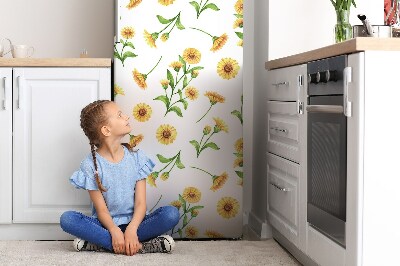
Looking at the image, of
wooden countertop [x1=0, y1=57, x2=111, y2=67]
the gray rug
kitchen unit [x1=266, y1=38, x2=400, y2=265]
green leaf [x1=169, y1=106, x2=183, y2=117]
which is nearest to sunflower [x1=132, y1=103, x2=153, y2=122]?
green leaf [x1=169, y1=106, x2=183, y2=117]

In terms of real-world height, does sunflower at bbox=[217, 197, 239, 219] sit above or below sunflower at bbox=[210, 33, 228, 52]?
below

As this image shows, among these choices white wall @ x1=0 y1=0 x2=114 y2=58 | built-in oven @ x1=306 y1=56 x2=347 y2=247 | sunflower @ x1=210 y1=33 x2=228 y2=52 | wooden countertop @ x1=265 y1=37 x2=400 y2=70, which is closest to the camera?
wooden countertop @ x1=265 y1=37 x2=400 y2=70

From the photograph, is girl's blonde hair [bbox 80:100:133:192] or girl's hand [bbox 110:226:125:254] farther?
girl's blonde hair [bbox 80:100:133:192]

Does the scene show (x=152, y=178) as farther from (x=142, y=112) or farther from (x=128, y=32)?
(x=128, y=32)

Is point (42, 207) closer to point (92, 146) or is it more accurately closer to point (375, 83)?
point (92, 146)

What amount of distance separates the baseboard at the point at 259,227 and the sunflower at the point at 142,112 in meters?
0.83

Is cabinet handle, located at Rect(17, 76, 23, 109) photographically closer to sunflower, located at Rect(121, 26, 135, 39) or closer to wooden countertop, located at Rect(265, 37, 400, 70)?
sunflower, located at Rect(121, 26, 135, 39)

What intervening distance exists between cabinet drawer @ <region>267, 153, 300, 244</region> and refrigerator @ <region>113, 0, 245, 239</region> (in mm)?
199

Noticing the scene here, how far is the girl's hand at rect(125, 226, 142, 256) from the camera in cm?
336

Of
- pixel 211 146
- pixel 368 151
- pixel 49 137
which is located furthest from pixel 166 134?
pixel 368 151

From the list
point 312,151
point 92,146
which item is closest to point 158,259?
point 92,146

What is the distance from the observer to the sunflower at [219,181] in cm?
379

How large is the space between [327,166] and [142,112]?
133 centimetres

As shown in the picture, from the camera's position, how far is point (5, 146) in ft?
12.1
